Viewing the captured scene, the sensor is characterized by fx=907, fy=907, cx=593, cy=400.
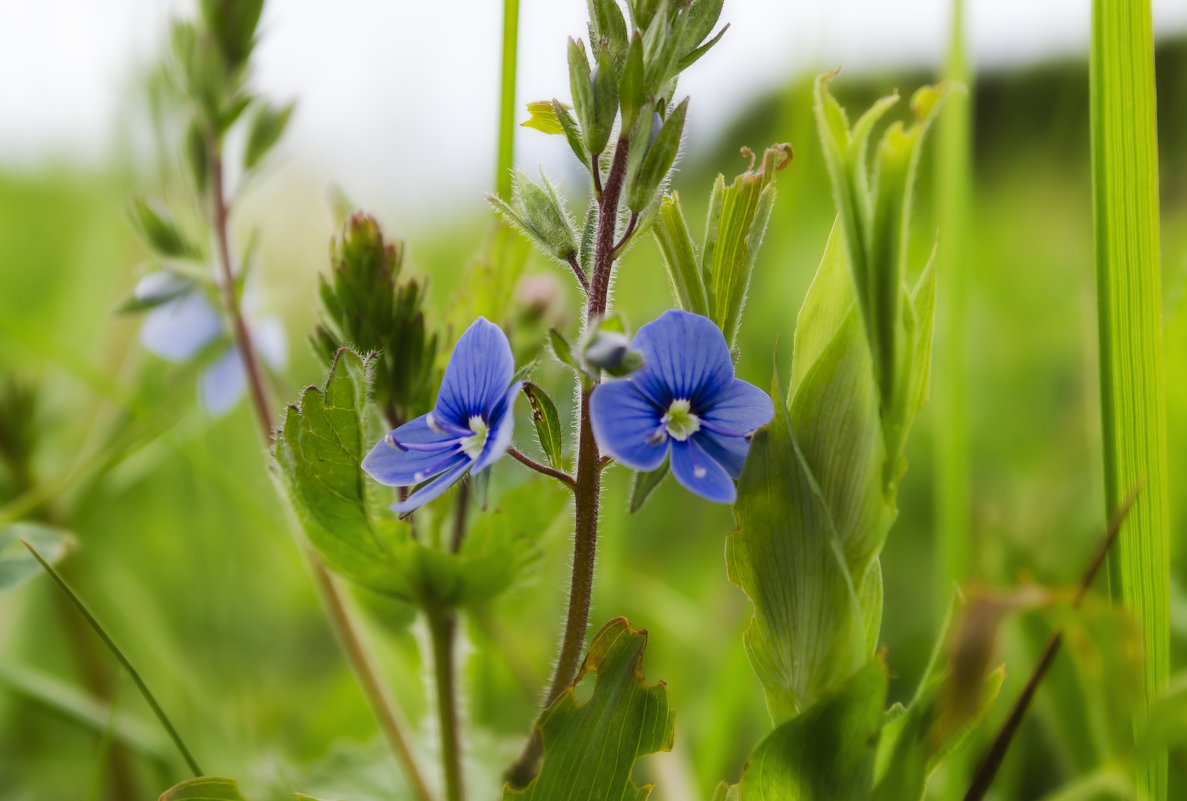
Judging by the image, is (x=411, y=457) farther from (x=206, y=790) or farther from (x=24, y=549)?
(x=24, y=549)

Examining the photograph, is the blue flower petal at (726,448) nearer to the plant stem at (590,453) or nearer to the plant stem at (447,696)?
the plant stem at (590,453)

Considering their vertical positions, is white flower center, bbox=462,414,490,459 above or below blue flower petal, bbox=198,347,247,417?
above

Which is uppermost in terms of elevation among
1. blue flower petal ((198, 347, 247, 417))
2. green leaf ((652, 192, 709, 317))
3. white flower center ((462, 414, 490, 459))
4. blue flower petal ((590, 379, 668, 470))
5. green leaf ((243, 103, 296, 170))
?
green leaf ((243, 103, 296, 170))

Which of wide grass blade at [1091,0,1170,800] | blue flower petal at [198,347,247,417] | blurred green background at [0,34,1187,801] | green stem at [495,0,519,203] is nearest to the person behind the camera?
wide grass blade at [1091,0,1170,800]

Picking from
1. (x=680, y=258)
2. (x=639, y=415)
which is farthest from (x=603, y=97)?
(x=639, y=415)

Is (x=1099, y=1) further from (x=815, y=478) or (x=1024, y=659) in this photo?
(x=1024, y=659)

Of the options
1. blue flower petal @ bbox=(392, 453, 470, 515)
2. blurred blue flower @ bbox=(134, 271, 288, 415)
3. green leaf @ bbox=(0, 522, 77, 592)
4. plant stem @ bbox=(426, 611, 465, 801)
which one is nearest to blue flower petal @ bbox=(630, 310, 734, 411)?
blue flower petal @ bbox=(392, 453, 470, 515)

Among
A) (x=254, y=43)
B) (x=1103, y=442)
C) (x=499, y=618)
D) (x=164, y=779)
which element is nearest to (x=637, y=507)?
(x=1103, y=442)

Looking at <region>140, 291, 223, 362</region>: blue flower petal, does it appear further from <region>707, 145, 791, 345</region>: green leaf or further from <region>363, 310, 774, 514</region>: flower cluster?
<region>707, 145, 791, 345</region>: green leaf
